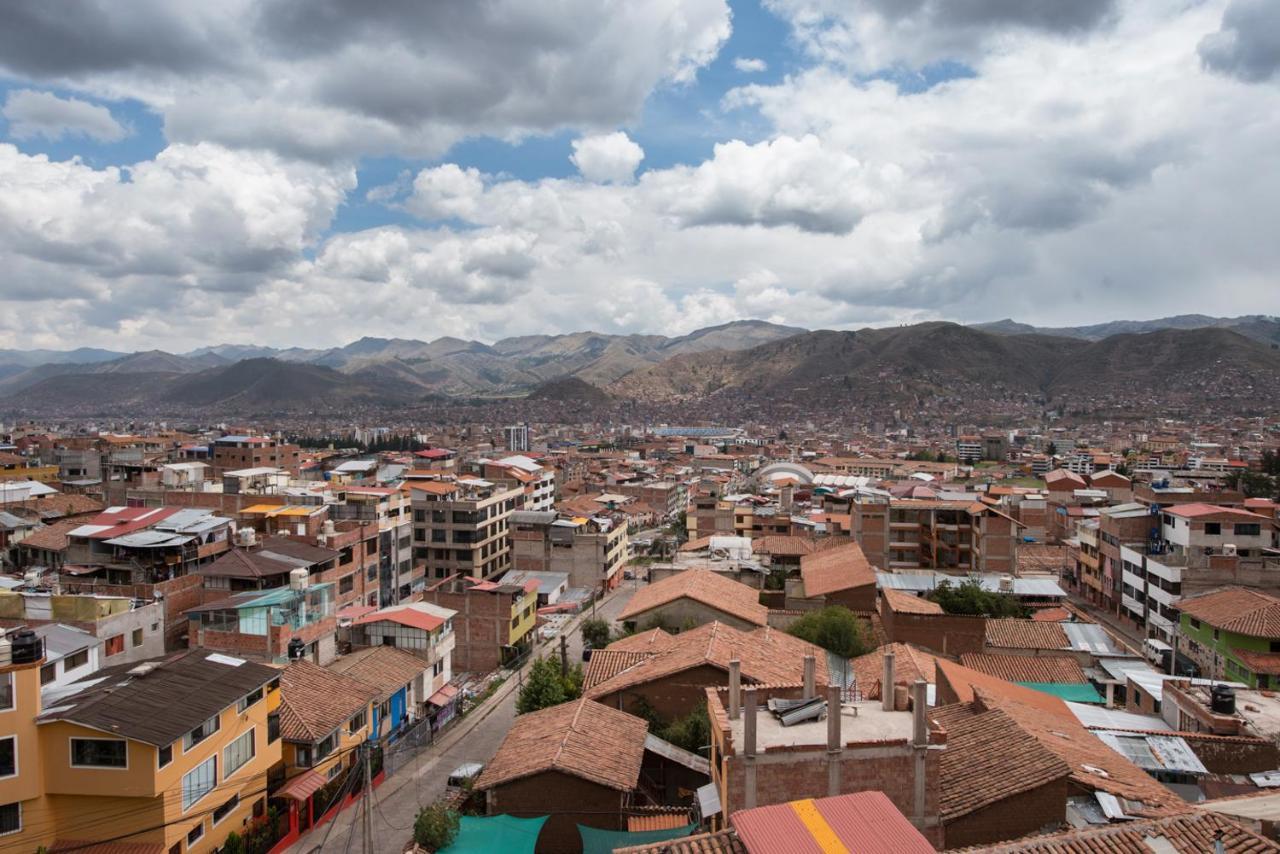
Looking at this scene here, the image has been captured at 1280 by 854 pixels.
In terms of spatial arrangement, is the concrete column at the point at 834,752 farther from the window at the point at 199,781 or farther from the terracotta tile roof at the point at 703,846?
the window at the point at 199,781

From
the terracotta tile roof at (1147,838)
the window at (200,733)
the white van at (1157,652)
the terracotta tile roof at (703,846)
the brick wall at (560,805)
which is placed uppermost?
the terracotta tile roof at (703,846)

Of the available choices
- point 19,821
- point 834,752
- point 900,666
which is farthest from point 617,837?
point 900,666

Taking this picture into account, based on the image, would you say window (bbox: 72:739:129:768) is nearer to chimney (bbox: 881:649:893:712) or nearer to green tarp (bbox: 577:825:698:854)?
green tarp (bbox: 577:825:698:854)

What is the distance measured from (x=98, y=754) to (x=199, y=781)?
1706 mm

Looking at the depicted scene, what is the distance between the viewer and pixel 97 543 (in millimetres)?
28109

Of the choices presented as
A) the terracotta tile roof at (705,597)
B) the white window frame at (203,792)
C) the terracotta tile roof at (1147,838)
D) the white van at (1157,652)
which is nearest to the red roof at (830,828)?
the terracotta tile roof at (1147,838)

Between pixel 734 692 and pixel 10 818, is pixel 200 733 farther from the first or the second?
pixel 734 692

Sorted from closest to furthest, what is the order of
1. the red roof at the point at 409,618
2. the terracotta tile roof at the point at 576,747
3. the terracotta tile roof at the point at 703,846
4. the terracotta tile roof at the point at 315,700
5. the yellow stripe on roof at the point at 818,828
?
the yellow stripe on roof at the point at 818,828 < the terracotta tile roof at the point at 703,846 < the terracotta tile roof at the point at 576,747 < the terracotta tile roof at the point at 315,700 < the red roof at the point at 409,618

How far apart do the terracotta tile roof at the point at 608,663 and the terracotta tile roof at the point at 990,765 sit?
28.0 ft

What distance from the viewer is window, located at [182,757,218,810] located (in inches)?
543

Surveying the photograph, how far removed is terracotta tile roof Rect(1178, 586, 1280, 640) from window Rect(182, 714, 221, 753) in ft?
82.0

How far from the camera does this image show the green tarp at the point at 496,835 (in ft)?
39.9

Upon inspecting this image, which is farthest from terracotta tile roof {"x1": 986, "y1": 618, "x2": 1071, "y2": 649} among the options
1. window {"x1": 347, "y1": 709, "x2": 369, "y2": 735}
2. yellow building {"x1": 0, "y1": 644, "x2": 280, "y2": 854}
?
yellow building {"x1": 0, "y1": 644, "x2": 280, "y2": 854}

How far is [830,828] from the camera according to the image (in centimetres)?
774
